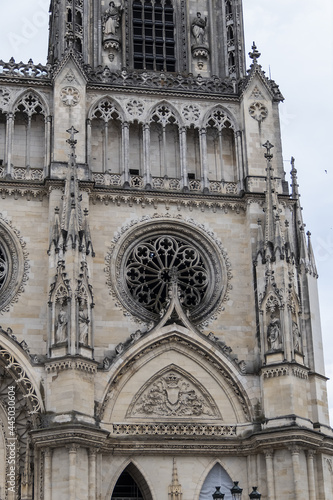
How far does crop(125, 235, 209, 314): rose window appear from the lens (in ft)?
86.5

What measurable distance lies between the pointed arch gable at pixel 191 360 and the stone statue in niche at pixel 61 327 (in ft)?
5.96

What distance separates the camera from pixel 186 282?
1058 inches

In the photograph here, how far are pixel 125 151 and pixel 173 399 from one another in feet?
24.1

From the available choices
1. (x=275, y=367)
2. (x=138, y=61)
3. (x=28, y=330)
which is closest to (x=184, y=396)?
(x=275, y=367)

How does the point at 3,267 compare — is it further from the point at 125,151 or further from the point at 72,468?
the point at 72,468

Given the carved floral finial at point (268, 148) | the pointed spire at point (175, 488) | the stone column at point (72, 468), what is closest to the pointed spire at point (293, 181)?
the carved floral finial at point (268, 148)

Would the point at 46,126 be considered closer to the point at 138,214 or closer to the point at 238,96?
the point at 138,214

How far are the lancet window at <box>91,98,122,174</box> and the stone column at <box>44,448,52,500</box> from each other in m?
8.56

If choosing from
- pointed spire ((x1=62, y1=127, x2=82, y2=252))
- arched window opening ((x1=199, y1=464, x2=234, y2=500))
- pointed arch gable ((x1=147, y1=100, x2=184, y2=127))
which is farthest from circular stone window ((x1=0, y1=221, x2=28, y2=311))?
arched window opening ((x1=199, y1=464, x2=234, y2=500))

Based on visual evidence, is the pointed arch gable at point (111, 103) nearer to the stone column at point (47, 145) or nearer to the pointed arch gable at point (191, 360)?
the stone column at point (47, 145)

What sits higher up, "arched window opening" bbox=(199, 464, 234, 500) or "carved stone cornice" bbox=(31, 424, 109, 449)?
"carved stone cornice" bbox=(31, 424, 109, 449)

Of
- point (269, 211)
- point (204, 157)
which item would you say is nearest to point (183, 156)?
point (204, 157)

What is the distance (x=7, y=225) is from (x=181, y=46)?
8.88 m

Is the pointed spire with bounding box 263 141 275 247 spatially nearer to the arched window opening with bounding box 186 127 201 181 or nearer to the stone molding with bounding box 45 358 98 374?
the arched window opening with bounding box 186 127 201 181
